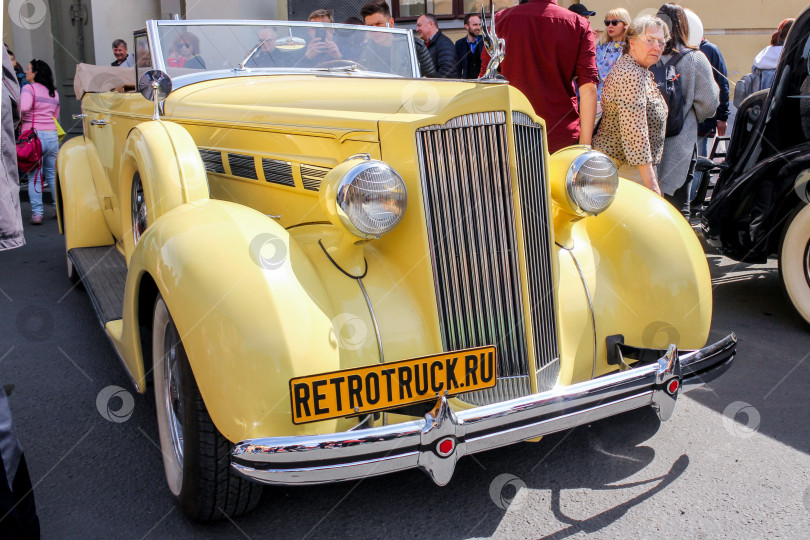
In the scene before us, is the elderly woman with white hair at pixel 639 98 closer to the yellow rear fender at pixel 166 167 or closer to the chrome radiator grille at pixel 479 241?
the chrome radiator grille at pixel 479 241

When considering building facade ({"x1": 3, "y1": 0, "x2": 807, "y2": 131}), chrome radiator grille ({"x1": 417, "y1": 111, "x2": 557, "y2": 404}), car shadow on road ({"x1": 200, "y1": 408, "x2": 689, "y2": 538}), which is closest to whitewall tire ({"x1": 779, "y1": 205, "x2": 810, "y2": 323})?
car shadow on road ({"x1": 200, "y1": 408, "x2": 689, "y2": 538})

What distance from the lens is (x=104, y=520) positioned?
2.26 m

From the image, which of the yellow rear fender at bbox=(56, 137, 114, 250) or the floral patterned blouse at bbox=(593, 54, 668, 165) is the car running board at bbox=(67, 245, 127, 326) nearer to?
the yellow rear fender at bbox=(56, 137, 114, 250)

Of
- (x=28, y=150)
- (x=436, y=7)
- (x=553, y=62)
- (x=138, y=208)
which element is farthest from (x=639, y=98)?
(x=436, y=7)

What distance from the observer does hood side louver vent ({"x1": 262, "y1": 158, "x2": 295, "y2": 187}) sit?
2742mm

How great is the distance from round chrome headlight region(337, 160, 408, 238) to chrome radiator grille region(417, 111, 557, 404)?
0.10 meters

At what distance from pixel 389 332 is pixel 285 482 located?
56 centimetres

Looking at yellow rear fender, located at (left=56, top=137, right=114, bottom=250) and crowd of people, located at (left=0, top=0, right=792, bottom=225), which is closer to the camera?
crowd of people, located at (left=0, top=0, right=792, bottom=225)

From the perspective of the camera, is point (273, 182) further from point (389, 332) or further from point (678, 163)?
point (678, 163)

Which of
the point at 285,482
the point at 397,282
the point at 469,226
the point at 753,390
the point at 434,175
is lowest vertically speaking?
the point at 753,390

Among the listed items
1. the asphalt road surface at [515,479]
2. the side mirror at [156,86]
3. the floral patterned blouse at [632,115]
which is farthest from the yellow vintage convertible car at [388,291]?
the floral patterned blouse at [632,115]

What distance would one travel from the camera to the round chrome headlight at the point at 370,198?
6.87 ft

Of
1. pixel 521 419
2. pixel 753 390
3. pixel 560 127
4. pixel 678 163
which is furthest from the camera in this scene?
pixel 678 163

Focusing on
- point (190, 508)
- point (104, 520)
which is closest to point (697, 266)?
point (190, 508)
